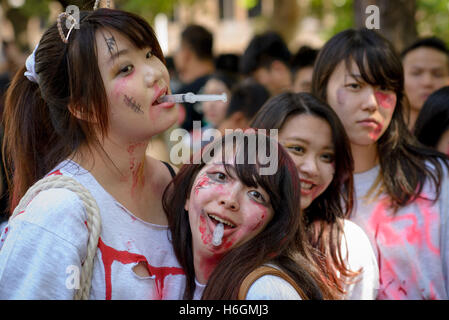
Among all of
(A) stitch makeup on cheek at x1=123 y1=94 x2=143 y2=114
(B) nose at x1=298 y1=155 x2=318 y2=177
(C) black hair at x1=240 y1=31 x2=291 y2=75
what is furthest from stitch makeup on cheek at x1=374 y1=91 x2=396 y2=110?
(C) black hair at x1=240 y1=31 x2=291 y2=75

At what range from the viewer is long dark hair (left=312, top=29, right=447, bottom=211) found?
2820mm

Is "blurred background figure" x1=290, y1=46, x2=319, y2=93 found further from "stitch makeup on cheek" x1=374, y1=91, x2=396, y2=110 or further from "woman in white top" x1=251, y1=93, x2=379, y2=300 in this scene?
"woman in white top" x1=251, y1=93, x2=379, y2=300

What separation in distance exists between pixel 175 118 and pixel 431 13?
6.00m

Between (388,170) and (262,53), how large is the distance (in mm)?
3199

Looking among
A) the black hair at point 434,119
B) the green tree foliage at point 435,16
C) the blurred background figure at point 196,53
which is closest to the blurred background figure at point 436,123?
the black hair at point 434,119

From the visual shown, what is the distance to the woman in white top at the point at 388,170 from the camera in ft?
8.81

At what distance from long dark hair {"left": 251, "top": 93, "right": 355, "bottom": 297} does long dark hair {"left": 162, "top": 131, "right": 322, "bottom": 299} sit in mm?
283

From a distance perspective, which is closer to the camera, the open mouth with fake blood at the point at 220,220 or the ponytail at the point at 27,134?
the open mouth with fake blood at the point at 220,220

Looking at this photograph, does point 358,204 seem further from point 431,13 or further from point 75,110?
point 431,13

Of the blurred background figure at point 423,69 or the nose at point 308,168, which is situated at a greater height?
the blurred background figure at point 423,69

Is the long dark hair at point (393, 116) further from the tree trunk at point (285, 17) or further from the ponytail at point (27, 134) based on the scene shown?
the tree trunk at point (285, 17)

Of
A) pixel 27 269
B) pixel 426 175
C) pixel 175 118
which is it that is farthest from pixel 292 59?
pixel 27 269

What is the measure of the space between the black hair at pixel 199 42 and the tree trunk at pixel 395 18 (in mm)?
1541

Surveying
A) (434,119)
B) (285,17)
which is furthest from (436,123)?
(285,17)
